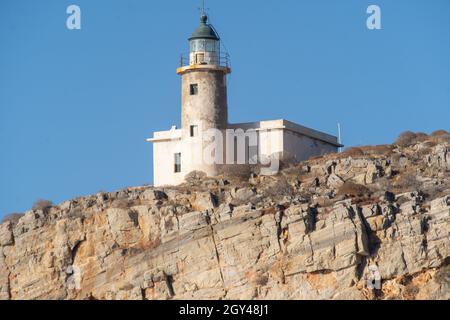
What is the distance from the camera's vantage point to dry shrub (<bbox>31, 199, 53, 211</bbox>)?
11150cm

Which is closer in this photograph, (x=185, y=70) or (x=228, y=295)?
(x=228, y=295)

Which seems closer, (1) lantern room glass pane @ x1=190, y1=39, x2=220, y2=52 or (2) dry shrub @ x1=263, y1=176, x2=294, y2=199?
(2) dry shrub @ x1=263, y1=176, x2=294, y2=199

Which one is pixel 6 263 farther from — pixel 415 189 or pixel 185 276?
pixel 415 189

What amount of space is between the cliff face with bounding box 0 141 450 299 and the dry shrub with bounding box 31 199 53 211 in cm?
53

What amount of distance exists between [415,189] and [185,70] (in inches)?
403

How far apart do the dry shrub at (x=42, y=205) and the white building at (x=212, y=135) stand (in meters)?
4.14

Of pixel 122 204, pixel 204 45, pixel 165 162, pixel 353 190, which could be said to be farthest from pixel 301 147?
pixel 122 204

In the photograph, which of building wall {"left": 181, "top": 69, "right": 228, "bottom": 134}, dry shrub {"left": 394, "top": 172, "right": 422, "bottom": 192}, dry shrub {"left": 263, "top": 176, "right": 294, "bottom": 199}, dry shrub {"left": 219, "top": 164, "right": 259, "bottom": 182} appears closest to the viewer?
dry shrub {"left": 394, "top": 172, "right": 422, "bottom": 192}

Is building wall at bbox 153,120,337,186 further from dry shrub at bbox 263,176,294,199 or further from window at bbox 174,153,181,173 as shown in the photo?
dry shrub at bbox 263,176,294,199

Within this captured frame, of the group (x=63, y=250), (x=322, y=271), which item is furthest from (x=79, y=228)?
(x=322, y=271)

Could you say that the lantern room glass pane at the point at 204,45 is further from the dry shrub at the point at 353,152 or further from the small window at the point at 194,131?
the dry shrub at the point at 353,152

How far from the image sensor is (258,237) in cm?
10631

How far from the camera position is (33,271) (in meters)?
110

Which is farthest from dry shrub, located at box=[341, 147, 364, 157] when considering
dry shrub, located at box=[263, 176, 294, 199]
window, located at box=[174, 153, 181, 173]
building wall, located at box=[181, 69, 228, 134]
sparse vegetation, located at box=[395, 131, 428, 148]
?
window, located at box=[174, 153, 181, 173]
